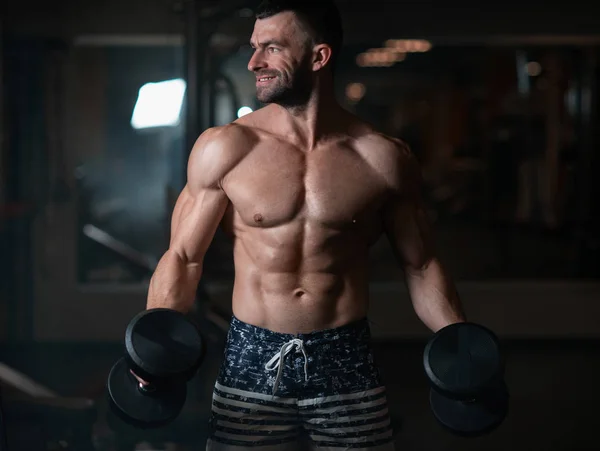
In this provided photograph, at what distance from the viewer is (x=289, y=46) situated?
3.96 feet

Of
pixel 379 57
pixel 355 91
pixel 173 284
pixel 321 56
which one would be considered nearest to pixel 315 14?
pixel 321 56

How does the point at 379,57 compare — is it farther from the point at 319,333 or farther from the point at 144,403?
the point at 144,403

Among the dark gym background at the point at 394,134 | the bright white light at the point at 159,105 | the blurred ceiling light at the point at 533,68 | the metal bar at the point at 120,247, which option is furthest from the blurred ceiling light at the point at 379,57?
the metal bar at the point at 120,247

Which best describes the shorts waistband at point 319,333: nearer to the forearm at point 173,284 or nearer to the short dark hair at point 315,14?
the forearm at point 173,284

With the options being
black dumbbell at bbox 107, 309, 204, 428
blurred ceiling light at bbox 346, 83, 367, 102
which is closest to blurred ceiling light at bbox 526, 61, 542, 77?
blurred ceiling light at bbox 346, 83, 367, 102

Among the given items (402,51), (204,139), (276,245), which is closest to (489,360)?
(276,245)

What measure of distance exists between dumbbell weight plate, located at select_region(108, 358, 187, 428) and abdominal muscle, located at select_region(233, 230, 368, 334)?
180mm

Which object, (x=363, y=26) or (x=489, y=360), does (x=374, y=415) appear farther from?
(x=363, y=26)

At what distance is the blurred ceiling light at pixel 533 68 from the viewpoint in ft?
13.3

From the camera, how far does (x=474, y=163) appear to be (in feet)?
13.3

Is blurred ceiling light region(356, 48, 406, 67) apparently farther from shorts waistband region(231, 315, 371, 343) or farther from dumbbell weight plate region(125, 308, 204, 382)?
dumbbell weight plate region(125, 308, 204, 382)

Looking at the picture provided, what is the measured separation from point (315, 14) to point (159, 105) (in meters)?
2.77

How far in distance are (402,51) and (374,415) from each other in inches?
109

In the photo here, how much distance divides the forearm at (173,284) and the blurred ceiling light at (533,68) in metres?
3.20
